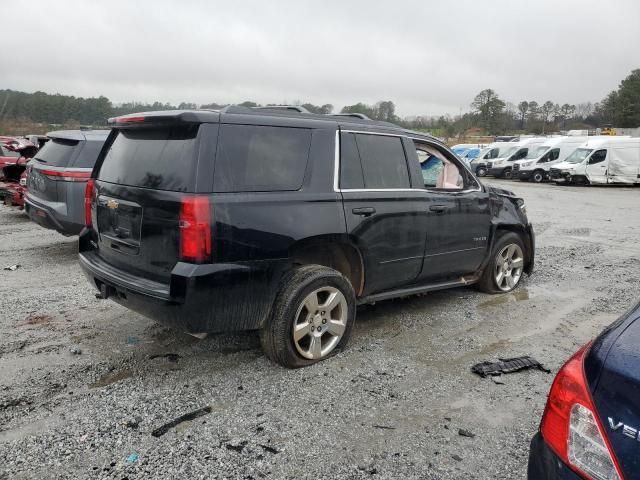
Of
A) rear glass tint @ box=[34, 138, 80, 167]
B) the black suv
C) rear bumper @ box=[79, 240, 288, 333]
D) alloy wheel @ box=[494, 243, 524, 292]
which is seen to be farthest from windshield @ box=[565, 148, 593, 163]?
rear bumper @ box=[79, 240, 288, 333]

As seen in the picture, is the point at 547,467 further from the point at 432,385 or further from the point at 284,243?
the point at 284,243

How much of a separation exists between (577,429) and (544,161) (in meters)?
28.7

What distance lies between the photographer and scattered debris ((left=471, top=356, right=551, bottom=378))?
154 inches

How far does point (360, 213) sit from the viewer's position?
408 cm

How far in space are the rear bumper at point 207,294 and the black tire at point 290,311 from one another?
0.25 ft

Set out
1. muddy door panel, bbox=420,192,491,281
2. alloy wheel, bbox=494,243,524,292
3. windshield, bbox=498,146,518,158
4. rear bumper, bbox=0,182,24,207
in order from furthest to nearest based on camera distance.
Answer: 1. windshield, bbox=498,146,518,158
2. rear bumper, bbox=0,182,24,207
3. alloy wheel, bbox=494,243,524,292
4. muddy door panel, bbox=420,192,491,281

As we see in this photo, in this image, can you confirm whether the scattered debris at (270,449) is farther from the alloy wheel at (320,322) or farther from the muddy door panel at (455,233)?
the muddy door panel at (455,233)

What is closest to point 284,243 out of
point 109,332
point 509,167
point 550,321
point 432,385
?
point 432,385

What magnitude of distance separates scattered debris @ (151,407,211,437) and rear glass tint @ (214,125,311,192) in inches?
55.8

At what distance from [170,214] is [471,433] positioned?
2314 millimetres

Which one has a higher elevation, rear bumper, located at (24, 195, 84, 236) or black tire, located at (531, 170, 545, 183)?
black tire, located at (531, 170, 545, 183)

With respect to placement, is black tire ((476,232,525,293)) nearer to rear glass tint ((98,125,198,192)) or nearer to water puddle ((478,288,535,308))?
water puddle ((478,288,535,308))

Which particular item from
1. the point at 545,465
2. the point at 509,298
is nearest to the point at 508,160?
the point at 509,298

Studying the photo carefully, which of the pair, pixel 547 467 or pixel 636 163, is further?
pixel 636 163
